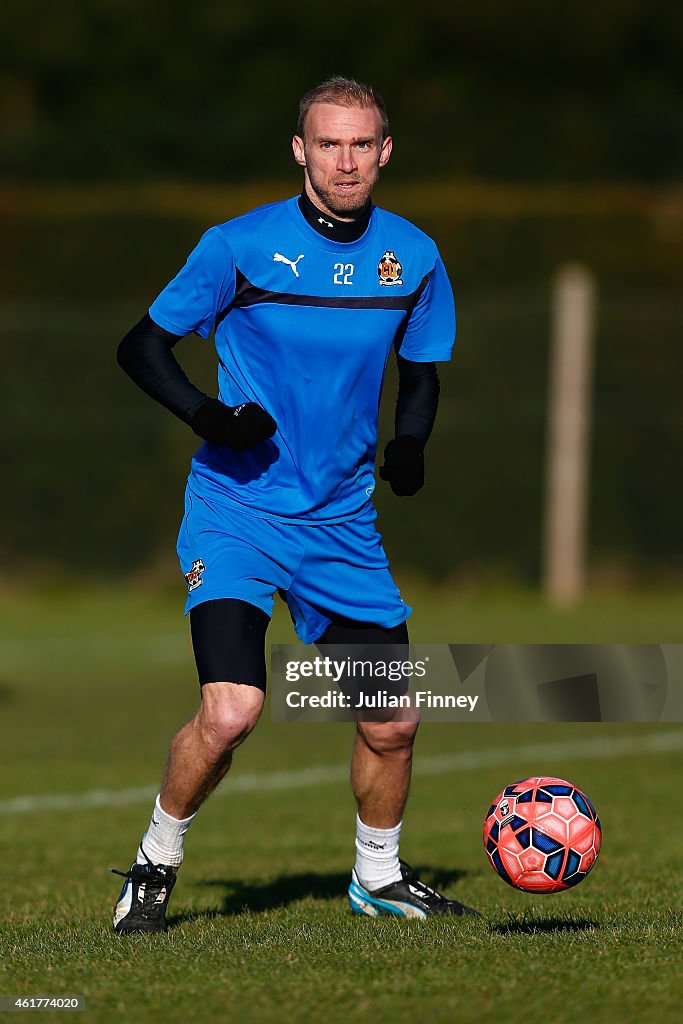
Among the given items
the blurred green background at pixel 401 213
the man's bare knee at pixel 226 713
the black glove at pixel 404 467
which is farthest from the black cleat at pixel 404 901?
the blurred green background at pixel 401 213

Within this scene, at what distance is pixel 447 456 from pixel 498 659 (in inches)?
592

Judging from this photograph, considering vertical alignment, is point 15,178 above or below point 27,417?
above

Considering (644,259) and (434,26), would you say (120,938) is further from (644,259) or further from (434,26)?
(434,26)

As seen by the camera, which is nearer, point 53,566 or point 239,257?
point 239,257

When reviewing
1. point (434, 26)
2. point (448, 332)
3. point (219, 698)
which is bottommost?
point (219, 698)

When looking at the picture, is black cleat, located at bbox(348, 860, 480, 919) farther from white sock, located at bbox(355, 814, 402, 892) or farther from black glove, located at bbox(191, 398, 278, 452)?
black glove, located at bbox(191, 398, 278, 452)

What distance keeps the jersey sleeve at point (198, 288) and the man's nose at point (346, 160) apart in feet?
1.48

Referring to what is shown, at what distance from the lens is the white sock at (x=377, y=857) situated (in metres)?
6.43

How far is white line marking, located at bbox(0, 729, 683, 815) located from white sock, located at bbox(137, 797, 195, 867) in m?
3.15

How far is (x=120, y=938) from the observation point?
18.7 ft

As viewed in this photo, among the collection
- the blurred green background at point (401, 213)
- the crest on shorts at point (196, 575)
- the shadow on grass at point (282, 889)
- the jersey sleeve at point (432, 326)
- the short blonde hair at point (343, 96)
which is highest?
the blurred green background at point (401, 213)

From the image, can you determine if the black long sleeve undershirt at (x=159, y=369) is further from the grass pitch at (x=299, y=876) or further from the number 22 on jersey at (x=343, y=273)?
the grass pitch at (x=299, y=876)

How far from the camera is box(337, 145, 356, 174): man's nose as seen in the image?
595 centimetres

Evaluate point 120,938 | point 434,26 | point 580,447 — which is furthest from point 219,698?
point 434,26
